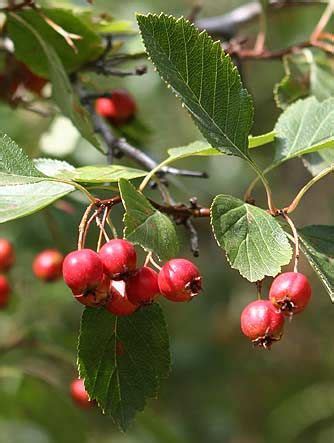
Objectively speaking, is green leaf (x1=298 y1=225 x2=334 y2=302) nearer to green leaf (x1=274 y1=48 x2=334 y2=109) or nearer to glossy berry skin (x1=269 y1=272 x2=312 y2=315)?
glossy berry skin (x1=269 y1=272 x2=312 y2=315)

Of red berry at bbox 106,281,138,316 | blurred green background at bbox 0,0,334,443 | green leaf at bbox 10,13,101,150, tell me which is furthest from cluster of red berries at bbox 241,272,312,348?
blurred green background at bbox 0,0,334,443

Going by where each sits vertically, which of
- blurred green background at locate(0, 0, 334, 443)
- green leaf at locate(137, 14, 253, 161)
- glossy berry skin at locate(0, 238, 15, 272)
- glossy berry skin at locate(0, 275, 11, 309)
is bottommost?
blurred green background at locate(0, 0, 334, 443)

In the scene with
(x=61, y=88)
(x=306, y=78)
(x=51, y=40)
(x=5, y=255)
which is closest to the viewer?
(x=61, y=88)

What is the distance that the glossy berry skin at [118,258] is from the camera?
1.52m

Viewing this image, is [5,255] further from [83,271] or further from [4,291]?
[83,271]

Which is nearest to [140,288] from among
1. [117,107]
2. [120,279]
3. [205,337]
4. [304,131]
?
[120,279]

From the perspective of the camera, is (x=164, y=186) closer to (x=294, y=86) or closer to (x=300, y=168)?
(x=294, y=86)

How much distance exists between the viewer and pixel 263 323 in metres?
1.58

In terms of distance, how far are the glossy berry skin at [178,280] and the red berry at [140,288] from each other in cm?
2

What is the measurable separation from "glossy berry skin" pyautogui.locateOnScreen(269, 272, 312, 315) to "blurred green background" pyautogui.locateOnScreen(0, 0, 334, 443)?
1.97 metres

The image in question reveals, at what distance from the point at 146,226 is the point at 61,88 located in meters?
0.81

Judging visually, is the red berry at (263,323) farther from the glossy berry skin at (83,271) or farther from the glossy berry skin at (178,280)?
the glossy berry skin at (83,271)

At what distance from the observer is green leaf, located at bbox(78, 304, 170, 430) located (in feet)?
5.71

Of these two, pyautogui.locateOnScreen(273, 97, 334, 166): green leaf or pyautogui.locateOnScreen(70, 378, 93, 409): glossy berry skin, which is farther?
pyautogui.locateOnScreen(70, 378, 93, 409): glossy berry skin
